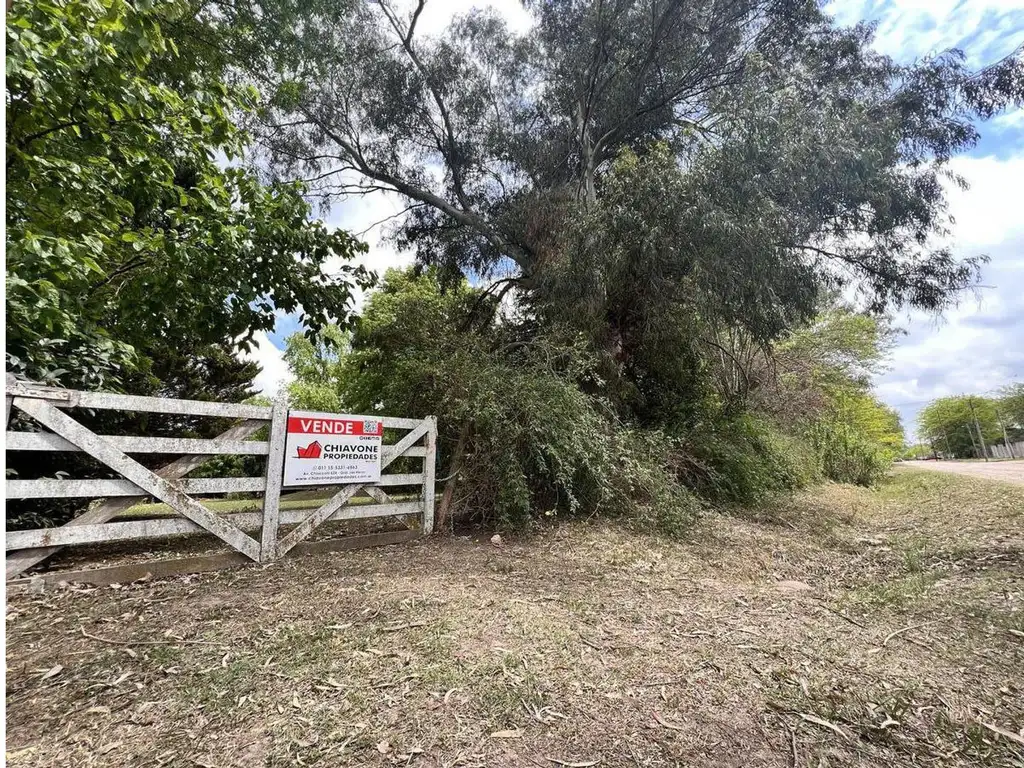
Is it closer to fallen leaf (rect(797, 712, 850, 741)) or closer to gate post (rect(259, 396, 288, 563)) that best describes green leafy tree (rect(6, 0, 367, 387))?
gate post (rect(259, 396, 288, 563))

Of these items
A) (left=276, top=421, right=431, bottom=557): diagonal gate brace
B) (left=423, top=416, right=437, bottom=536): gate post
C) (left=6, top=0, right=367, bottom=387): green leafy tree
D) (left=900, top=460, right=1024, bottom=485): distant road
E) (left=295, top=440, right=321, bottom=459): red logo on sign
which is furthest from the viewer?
(left=900, top=460, right=1024, bottom=485): distant road

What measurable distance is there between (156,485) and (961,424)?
77.3 meters

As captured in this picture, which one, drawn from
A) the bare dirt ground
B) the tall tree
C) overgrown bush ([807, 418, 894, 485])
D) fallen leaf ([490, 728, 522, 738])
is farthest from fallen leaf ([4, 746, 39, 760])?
overgrown bush ([807, 418, 894, 485])

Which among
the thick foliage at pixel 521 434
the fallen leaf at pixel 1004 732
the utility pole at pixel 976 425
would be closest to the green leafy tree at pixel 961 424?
the utility pole at pixel 976 425

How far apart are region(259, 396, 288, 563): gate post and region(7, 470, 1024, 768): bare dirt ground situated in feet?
0.63

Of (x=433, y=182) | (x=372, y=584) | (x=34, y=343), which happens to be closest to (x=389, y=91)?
(x=433, y=182)

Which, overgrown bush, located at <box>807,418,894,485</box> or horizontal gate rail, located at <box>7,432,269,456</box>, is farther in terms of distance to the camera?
overgrown bush, located at <box>807,418,894,485</box>

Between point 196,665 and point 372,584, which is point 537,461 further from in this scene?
point 196,665

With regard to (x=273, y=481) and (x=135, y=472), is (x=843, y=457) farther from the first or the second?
(x=135, y=472)

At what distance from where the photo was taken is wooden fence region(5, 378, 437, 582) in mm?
3414

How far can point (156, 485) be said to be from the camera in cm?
381

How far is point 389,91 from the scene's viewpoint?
963cm

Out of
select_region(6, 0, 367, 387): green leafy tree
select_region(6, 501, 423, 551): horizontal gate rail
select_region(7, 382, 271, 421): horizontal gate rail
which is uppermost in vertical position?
select_region(6, 0, 367, 387): green leafy tree

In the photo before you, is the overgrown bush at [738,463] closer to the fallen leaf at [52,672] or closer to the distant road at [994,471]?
the distant road at [994,471]
